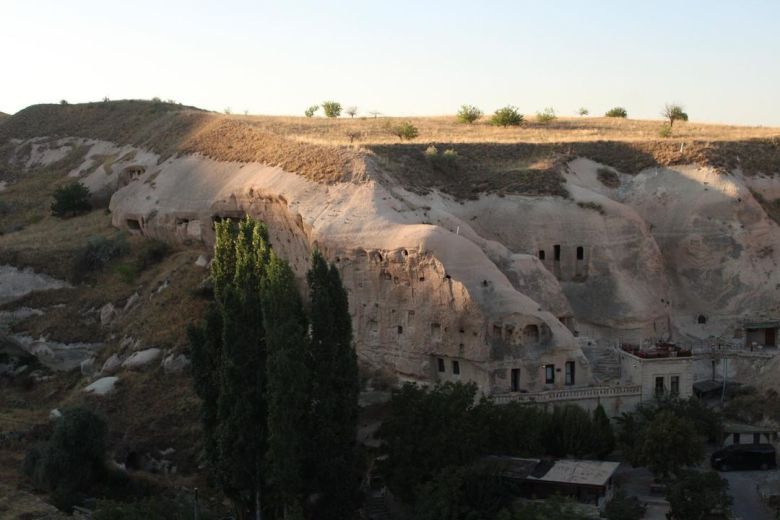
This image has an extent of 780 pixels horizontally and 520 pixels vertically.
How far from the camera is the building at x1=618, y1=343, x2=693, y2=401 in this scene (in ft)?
139

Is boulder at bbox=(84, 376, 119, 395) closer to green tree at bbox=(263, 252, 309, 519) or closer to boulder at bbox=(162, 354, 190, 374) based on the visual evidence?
boulder at bbox=(162, 354, 190, 374)

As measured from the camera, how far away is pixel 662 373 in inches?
1677

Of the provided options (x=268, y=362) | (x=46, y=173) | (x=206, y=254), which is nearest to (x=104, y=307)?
(x=206, y=254)

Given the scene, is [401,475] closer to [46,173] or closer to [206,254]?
[206,254]

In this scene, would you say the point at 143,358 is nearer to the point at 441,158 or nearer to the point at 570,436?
the point at 441,158

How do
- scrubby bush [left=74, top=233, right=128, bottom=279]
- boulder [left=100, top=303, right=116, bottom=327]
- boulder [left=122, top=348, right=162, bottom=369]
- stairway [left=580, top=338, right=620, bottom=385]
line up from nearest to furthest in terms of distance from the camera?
stairway [left=580, top=338, right=620, bottom=385] < boulder [left=122, top=348, right=162, bottom=369] < boulder [left=100, top=303, right=116, bottom=327] < scrubby bush [left=74, top=233, right=128, bottom=279]

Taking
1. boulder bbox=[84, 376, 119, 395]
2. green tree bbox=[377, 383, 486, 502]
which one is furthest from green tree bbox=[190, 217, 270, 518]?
boulder bbox=[84, 376, 119, 395]

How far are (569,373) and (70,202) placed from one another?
38.5m

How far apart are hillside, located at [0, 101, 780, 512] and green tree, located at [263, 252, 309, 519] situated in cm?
768

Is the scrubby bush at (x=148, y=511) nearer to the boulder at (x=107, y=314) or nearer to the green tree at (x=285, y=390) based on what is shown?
the green tree at (x=285, y=390)

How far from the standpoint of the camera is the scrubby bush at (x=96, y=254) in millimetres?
59156

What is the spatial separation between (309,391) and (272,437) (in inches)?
70.5

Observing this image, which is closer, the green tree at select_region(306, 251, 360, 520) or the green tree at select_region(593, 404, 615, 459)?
the green tree at select_region(306, 251, 360, 520)

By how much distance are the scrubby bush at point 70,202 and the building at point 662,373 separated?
3872 centimetres
